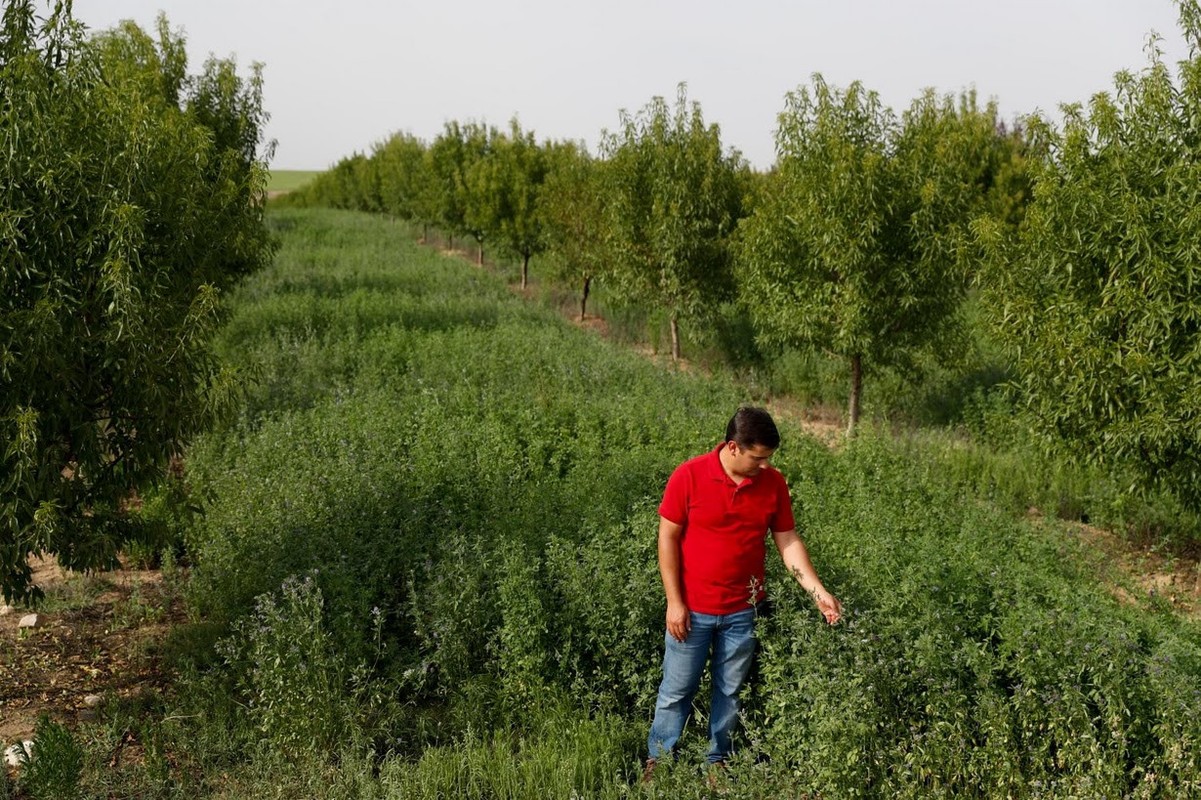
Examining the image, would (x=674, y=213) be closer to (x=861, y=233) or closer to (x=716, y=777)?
(x=861, y=233)

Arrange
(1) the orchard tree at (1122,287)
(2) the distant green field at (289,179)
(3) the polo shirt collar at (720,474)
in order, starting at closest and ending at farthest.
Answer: (3) the polo shirt collar at (720,474) < (1) the orchard tree at (1122,287) < (2) the distant green field at (289,179)

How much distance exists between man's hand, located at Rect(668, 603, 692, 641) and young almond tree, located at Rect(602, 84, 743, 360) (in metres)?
13.9

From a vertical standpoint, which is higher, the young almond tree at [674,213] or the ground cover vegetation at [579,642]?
the young almond tree at [674,213]

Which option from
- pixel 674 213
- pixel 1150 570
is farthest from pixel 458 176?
pixel 1150 570

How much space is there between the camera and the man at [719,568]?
4.47 metres

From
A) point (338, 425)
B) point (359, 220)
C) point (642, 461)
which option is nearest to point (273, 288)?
point (338, 425)

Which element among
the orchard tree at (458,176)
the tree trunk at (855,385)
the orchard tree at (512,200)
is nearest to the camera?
the tree trunk at (855,385)

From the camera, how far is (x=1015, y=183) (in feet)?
87.9

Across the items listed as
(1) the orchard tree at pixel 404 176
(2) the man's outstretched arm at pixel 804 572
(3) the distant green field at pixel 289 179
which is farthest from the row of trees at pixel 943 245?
(3) the distant green field at pixel 289 179

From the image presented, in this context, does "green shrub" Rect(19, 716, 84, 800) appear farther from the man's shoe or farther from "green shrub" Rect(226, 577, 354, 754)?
the man's shoe

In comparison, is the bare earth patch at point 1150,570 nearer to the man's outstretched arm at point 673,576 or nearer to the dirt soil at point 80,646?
the man's outstretched arm at point 673,576

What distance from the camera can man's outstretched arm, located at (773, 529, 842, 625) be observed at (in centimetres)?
443

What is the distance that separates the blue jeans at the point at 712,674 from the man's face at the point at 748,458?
73 centimetres

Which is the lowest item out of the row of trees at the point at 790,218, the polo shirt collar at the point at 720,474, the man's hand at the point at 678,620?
the man's hand at the point at 678,620
